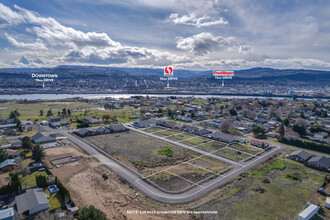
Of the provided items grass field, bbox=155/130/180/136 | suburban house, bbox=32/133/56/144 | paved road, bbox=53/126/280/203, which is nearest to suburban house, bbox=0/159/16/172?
suburban house, bbox=32/133/56/144

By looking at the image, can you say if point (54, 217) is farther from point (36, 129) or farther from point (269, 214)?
point (36, 129)

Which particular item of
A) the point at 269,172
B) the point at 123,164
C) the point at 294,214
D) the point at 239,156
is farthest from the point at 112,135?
the point at 294,214

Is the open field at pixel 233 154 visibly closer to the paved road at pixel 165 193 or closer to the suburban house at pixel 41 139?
the paved road at pixel 165 193

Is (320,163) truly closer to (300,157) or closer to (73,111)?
(300,157)

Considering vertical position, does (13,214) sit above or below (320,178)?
above

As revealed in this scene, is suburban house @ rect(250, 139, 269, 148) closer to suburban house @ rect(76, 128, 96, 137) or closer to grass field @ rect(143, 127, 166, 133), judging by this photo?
grass field @ rect(143, 127, 166, 133)

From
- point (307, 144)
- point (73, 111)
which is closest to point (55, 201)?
point (307, 144)
